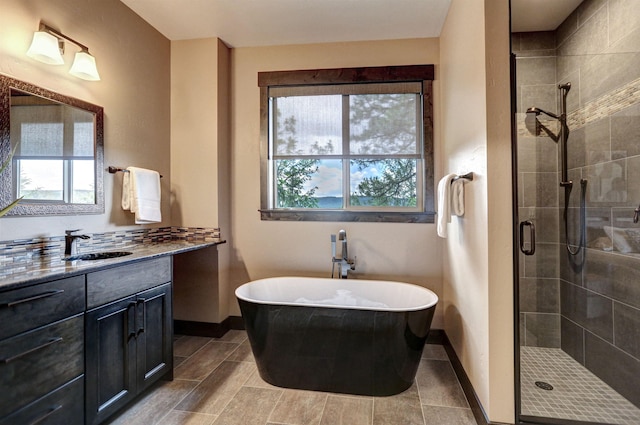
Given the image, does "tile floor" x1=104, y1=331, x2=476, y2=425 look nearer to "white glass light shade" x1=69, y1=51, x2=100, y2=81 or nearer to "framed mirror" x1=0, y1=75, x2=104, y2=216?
"framed mirror" x1=0, y1=75, x2=104, y2=216

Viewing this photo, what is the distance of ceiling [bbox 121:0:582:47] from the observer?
2268 mm

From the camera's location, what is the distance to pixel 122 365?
1686 millimetres

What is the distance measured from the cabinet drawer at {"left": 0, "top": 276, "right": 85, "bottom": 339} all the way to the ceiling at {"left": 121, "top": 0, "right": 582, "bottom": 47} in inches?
84.4

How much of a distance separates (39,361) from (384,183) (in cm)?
255

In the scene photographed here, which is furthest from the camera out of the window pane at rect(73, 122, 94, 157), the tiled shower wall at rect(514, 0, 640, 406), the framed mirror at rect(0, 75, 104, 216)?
the window pane at rect(73, 122, 94, 157)

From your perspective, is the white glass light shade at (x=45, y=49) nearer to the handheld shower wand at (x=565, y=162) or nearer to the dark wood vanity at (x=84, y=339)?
the dark wood vanity at (x=84, y=339)

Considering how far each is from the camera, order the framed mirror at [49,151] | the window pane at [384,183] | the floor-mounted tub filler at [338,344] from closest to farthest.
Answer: the framed mirror at [49,151] → the floor-mounted tub filler at [338,344] → the window pane at [384,183]

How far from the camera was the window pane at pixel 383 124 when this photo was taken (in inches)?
110

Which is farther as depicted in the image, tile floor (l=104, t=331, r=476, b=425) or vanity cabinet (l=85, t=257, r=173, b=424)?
tile floor (l=104, t=331, r=476, b=425)

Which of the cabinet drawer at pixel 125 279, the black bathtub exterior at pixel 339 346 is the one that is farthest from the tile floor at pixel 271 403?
the cabinet drawer at pixel 125 279

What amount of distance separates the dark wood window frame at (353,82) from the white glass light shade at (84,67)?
131cm

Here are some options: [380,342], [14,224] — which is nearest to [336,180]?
[380,342]

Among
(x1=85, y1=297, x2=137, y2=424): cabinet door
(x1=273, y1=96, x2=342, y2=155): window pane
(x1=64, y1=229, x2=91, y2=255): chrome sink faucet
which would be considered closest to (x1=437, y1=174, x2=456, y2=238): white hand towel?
(x1=273, y1=96, x2=342, y2=155): window pane

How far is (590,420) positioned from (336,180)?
7.53 feet
